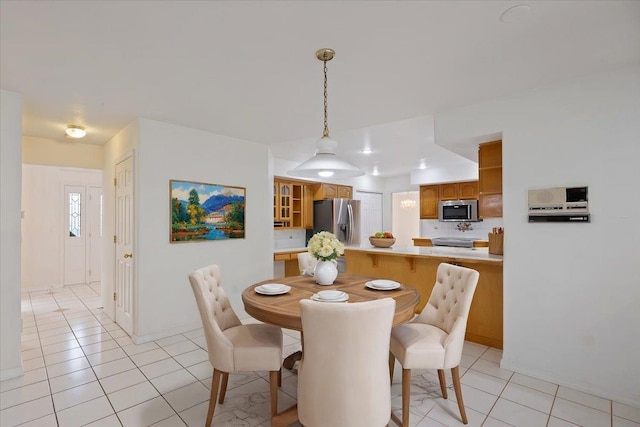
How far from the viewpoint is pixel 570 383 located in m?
2.47

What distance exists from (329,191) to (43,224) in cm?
551

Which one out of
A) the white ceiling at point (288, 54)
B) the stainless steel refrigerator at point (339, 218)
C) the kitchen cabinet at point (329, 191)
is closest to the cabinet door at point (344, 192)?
the kitchen cabinet at point (329, 191)

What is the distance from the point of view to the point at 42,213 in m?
5.86

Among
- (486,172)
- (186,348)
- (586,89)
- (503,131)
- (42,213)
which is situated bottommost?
(186,348)

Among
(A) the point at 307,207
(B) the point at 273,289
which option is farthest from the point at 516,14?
(A) the point at 307,207

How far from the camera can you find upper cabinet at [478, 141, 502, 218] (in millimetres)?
3205

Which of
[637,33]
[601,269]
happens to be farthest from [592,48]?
[601,269]

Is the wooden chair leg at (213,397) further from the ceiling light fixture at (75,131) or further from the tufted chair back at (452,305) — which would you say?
the ceiling light fixture at (75,131)

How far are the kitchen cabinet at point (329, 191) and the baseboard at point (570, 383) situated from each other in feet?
14.8

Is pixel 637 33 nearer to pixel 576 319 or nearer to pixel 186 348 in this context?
pixel 576 319

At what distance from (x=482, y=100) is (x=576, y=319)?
6.57 feet

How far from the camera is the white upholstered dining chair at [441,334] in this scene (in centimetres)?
199

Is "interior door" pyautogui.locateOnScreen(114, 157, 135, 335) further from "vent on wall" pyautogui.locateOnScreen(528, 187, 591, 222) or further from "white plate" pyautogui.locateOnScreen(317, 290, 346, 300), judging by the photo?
"vent on wall" pyautogui.locateOnScreen(528, 187, 591, 222)

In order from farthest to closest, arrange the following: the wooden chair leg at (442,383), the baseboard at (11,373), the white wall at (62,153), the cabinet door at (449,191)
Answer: the cabinet door at (449,191)
the white wall at (62,153)
the baseboard at (11,373)
the wooden chair leg at (442,383)
